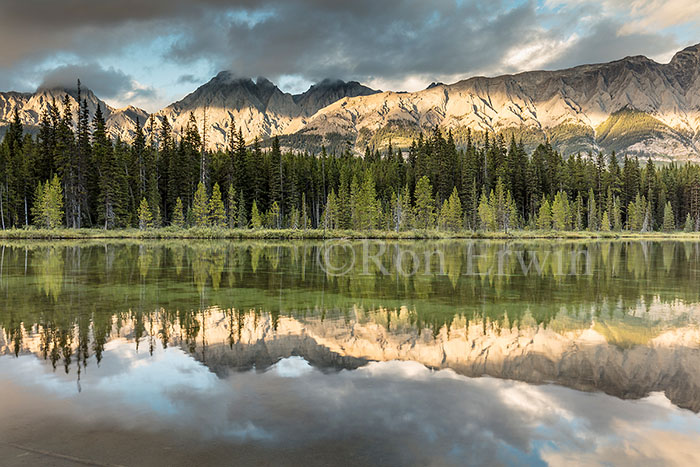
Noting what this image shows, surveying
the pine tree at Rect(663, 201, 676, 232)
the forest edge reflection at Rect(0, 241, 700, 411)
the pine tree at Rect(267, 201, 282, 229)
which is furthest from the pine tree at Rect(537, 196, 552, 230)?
the forest edge reflection at Rect(0, 241, 700, 411)

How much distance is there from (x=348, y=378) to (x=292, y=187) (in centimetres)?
9668

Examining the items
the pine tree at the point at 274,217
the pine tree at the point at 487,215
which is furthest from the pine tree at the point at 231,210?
the pine tree at the point at 487,215

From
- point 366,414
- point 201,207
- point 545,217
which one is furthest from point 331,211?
point 366,414

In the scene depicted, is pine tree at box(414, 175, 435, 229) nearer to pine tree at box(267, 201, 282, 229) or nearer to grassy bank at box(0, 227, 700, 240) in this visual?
grassy bank at box(0, 227, 700, 240)

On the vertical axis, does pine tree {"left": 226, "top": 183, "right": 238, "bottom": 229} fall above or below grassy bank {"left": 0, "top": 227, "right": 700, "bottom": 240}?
above

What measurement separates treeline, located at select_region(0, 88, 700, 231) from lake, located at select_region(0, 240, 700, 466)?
7012 centimetres

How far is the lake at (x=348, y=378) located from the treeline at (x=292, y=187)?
2761 inches

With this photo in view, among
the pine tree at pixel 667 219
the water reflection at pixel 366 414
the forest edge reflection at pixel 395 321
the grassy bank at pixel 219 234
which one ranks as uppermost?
the pine tree at pixel 667 219

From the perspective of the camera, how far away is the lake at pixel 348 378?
5.96 metres

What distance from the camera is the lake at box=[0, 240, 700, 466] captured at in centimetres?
596

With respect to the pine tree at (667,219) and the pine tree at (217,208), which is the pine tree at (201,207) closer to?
the pine tree at (217,208)

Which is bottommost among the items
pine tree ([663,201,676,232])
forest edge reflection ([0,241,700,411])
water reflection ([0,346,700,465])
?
water reflection ([0,346,700,465])

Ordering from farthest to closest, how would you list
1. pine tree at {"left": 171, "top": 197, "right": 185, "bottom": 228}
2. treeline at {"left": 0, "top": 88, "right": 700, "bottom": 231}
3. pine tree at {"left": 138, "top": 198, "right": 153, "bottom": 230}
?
1. pine tree at {"left": 171, "top": 197, "right": 185, "bottom": 228}
2. treeline at {"left": 0, "top": 88, "right": 700, "bottom": 231}
3. pine tree at {"left": 138, "top": 198, "right": 153, "bottom": 230}

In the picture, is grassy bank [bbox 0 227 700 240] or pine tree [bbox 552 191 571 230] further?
pine tree [bbox 552 191 571 230]
